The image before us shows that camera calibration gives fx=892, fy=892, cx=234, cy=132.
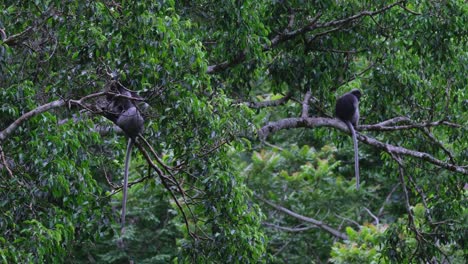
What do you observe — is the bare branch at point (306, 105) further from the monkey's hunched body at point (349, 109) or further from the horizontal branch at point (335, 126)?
the monkey's hunched body at point (349, 109)

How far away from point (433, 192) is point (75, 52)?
4.75m

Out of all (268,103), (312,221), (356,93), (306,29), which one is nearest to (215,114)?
(306,29)

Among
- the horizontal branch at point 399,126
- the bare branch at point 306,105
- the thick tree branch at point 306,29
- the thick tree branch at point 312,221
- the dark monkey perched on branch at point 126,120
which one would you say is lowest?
the thick tree branch at point 312,221

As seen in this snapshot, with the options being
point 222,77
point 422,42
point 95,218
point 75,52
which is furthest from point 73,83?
point 422,42

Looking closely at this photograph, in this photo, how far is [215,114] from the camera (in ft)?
23.0

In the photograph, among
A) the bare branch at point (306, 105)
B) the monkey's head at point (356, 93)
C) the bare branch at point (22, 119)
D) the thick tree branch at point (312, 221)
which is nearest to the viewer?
the bare branch at point (22, 119)

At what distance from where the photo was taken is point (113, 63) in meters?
6.40

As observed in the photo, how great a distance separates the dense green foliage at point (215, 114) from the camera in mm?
6336

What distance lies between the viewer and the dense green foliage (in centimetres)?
634

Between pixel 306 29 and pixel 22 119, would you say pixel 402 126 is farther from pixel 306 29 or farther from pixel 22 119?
pixel 22 119

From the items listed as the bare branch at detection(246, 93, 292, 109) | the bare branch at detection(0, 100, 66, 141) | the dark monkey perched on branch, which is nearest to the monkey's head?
the bare branch at detection(246, 93, 292, 109)

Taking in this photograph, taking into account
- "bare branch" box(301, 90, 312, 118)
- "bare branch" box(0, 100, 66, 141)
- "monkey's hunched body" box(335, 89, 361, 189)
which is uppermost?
"bare branch" box(0, 100, 66, 141)

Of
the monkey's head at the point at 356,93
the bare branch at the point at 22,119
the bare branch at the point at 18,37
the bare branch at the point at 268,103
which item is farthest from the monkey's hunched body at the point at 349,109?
the bare branch at the point at 22,119

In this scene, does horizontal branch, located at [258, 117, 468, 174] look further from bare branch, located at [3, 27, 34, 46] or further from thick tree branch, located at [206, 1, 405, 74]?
bare branch, located at [3, 27, 34, 46]
